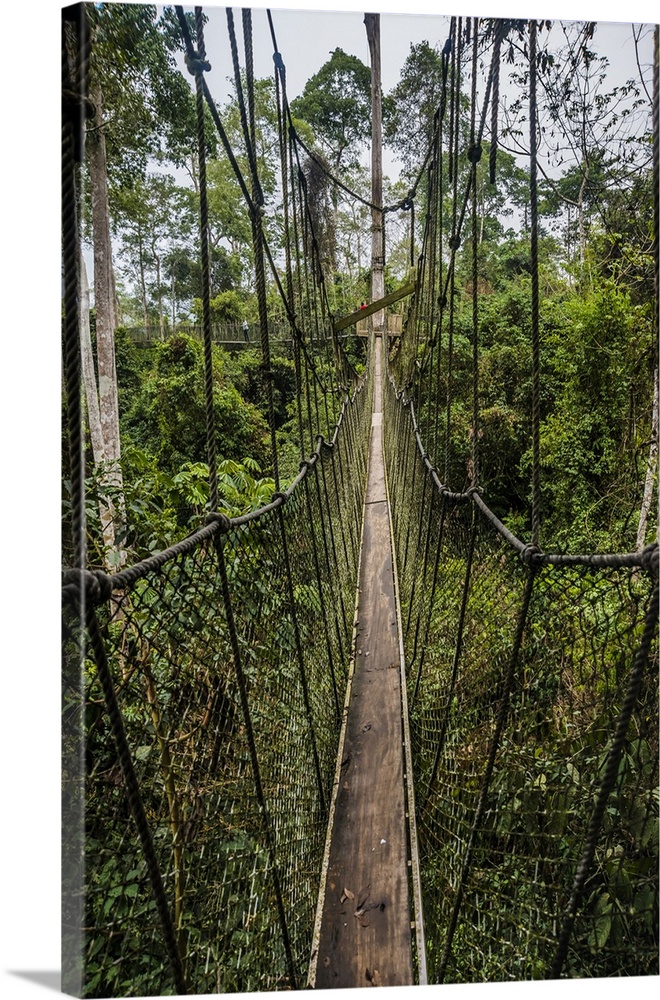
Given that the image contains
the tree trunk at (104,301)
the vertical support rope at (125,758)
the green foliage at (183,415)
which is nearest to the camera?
the vertical support rope at (125,758)

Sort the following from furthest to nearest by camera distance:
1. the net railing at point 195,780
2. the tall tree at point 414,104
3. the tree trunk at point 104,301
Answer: the tree trunk at point 104,301
the tall tree at point 414,104
the net railing at point 195,780

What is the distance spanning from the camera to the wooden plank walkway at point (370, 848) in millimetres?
1039

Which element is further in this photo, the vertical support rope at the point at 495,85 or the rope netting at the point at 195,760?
the vertical support rope at the point at 495,85

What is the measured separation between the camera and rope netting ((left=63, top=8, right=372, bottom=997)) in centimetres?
70

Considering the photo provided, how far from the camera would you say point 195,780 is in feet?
3.13

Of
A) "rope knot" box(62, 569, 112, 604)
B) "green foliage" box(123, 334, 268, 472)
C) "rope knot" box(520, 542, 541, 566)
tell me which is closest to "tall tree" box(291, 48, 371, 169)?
"rope knot" box(520, 542, 541, 566)

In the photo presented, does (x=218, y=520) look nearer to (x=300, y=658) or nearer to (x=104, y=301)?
(x=300, y=658)

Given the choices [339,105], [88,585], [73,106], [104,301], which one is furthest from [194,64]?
[104,301]

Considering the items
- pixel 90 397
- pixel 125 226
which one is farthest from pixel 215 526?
pixel 125 226

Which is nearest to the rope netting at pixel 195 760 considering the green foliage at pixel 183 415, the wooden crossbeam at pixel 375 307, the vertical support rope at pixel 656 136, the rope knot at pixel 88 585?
the rope knot at pixel 88 585

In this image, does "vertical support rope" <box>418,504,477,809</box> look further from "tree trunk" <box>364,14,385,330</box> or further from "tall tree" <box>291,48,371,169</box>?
"tree trunk" <box>364,14,385,330</box>

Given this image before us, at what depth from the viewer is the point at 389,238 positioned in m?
5.34

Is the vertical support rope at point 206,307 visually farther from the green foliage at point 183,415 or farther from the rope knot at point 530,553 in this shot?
the green foliage at point 183,415

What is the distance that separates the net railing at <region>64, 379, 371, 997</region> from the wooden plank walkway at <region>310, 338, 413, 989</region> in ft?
0.19
